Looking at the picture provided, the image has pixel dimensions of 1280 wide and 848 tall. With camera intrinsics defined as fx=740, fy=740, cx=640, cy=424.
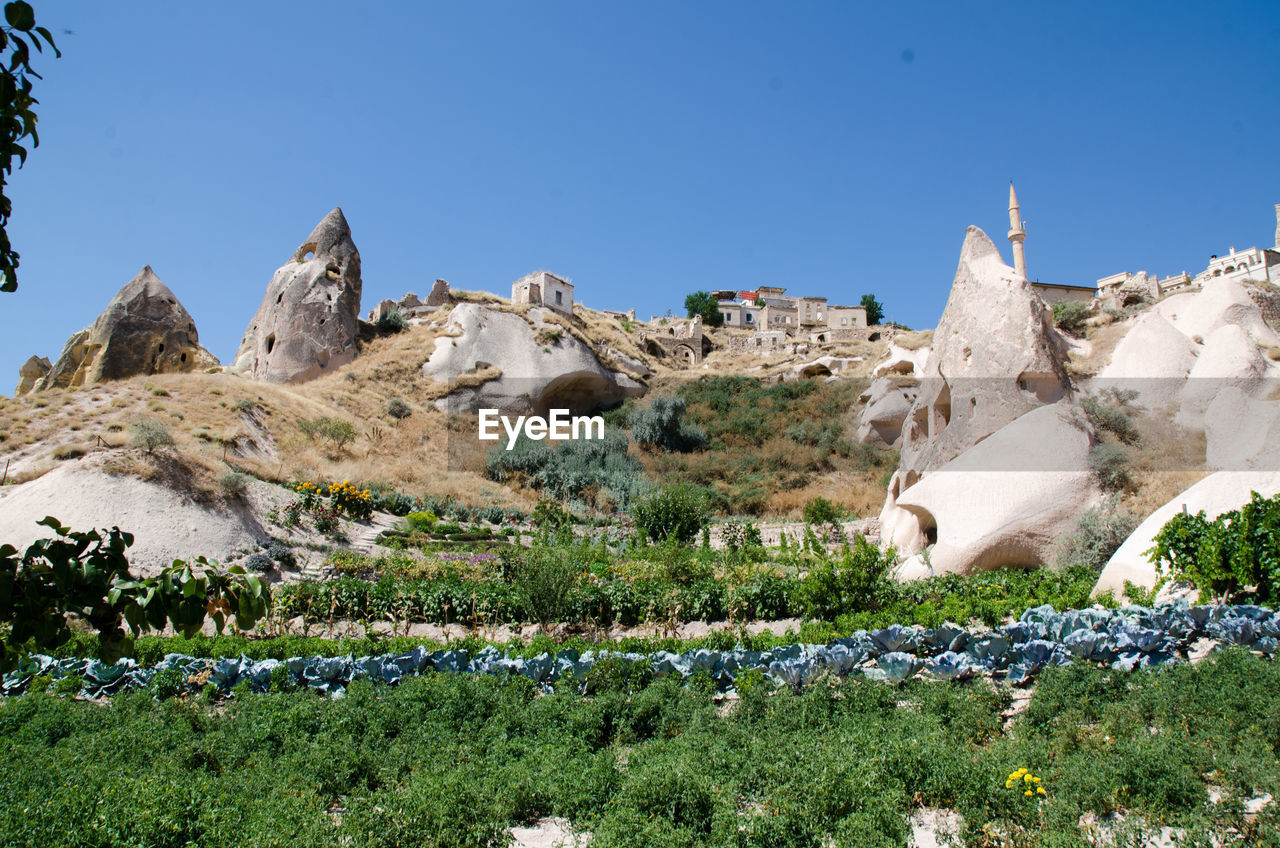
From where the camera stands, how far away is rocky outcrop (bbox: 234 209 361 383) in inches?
1216

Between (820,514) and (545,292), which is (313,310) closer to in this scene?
(545,292)

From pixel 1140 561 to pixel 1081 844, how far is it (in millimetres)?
6461

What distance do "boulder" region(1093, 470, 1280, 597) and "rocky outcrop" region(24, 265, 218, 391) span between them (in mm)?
28766

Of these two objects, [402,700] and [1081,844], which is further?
[402,700]

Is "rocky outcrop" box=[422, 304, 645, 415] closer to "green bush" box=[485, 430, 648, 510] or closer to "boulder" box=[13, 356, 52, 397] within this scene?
"green bush" box=[485, 430, 648, 510]

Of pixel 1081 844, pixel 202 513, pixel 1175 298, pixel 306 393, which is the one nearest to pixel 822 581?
pixel 1081 844

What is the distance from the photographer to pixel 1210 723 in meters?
4.33

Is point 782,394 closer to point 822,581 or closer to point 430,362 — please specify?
point 430,362

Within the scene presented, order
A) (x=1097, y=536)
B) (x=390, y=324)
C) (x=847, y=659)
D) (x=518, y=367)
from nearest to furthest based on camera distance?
(x=847, y=659) → (x=1097, y=536) → (x=518, y=367) → (x=390, y=324)

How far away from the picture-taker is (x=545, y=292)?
138 feet

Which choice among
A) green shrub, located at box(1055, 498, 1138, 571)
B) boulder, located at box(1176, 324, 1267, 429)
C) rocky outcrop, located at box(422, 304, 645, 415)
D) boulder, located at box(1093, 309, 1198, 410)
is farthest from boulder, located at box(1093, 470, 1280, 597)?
rocky outcrop, located at box(422, 304, 645, 415)

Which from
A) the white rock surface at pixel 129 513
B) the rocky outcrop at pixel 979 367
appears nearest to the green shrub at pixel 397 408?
the white rock surface at pixel 129 513

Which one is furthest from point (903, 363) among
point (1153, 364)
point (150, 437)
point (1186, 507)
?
point (150, 437)

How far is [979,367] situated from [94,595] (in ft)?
46.6
